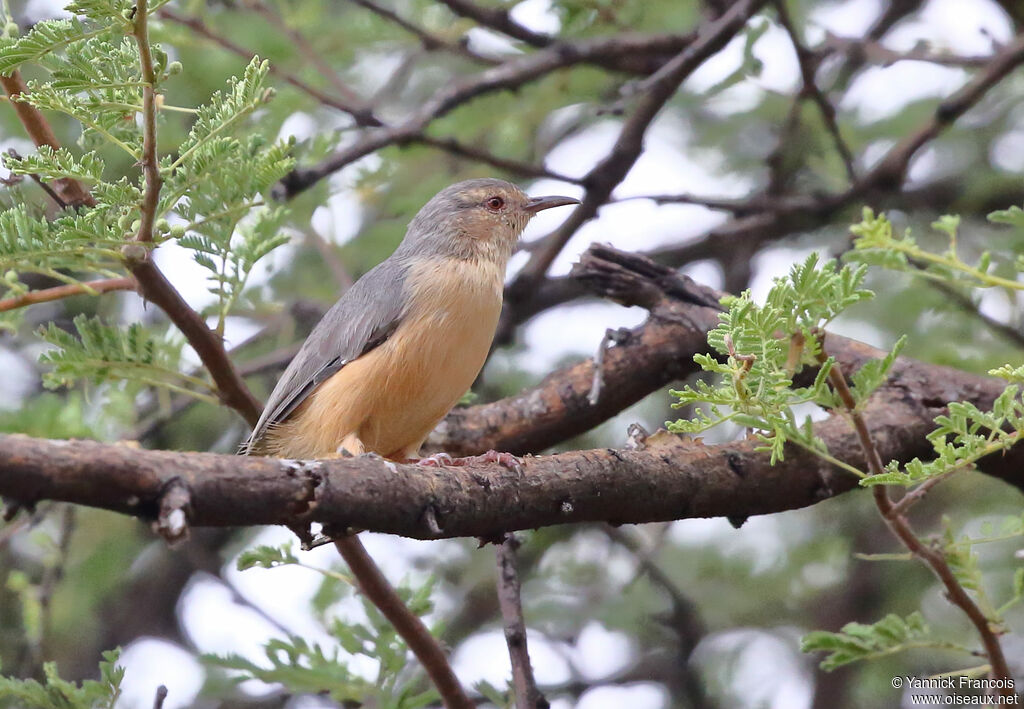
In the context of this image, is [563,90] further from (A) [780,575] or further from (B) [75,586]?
(B) [75,586]

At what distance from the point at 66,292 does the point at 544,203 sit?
296 cm

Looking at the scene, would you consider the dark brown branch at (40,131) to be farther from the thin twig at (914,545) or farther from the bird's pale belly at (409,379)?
the thin twig at (914,545)

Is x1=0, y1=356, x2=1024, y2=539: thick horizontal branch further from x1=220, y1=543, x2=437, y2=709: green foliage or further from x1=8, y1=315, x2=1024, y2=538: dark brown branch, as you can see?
x1=220, y1=543, x2=437, y2=709: green foliage

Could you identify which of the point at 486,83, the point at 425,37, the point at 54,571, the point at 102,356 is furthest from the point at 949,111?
the point at 54,571

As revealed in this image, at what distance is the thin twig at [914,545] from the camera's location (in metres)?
3.45

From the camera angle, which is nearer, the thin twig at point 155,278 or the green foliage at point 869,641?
the thin twig at point 155,278

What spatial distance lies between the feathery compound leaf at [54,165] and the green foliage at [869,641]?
9.35 feet

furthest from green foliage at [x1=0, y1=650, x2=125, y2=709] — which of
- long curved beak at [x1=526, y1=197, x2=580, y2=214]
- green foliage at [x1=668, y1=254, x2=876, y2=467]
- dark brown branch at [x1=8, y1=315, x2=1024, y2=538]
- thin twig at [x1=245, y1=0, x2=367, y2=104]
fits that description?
thin twig at [x1=245, y1=0, x2=367, y2=104]

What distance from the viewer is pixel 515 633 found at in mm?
4547

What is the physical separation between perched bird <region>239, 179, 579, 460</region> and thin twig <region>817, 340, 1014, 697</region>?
1.83 m

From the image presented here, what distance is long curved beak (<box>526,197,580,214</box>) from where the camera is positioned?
20.9 ft

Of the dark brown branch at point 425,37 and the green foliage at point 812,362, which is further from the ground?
the dark brown branch at point 425,37

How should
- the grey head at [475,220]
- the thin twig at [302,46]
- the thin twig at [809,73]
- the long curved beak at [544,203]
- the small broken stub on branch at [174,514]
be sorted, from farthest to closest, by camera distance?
the thin twig at [302,46] → the long curved beak at [544,203] → the thin twig at [809,73] → the grey head at [475,220] → the small broken stub on branch at [174,514]

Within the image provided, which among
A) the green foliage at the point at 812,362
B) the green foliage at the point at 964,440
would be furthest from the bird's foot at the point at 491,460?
the green foliage at the point at 964,440
